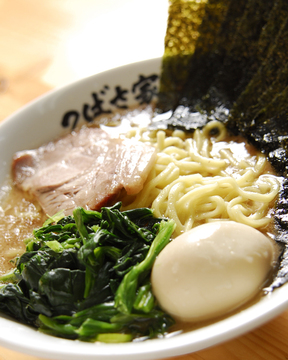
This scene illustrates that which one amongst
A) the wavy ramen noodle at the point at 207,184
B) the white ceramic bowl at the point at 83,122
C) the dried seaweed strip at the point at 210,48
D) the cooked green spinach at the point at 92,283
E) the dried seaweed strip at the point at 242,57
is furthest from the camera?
the dried seaweed strip at the point at 210,48

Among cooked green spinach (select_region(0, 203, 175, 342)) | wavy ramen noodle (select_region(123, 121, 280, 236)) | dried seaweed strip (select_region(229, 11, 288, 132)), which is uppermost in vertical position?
dried seaweed strip (select_region(229, 11, 288, 132))

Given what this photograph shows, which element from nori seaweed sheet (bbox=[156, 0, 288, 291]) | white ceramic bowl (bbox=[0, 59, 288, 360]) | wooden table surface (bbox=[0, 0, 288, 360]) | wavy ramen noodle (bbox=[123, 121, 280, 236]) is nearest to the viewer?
white ceramic bowl (bbox=[0, 59, 288, 360])

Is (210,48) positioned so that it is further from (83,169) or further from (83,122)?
(83,169)

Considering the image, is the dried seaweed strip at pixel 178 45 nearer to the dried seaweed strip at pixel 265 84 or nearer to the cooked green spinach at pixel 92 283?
the dried seaweed strip at pixel 265 84

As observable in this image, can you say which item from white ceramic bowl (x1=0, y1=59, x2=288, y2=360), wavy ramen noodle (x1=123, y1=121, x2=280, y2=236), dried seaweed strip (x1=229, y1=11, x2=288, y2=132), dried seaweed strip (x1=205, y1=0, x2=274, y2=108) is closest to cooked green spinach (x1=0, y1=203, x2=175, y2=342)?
white ceramic bowl (x1=0, y1=59, x2=288, y2=360)

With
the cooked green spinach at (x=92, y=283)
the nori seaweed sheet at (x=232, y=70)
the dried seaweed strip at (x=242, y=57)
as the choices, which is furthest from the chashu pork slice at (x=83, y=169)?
the dried seaweed strip at (x=242, y=57)

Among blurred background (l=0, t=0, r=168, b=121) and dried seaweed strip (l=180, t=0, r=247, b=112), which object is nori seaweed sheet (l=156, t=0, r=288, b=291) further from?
blurred background (l=0, t=0, r=168, b=121)

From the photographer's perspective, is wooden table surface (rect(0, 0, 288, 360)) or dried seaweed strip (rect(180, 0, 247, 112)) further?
wooden table surface (rect(0, 0, 288, 360))

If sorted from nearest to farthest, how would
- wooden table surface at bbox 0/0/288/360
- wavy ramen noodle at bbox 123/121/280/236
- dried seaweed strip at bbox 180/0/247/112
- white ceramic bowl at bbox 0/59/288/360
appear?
white ceramic bowl at bbox 0/59/288/360
wavy ramen noodle at bbox 123/121/280/236
dried seaweed strip at bbox 180/0/247/112
wooden table surface at bbox 0/0/288/360

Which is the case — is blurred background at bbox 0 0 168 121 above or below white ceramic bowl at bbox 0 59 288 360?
above
